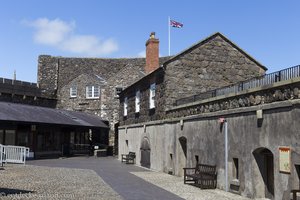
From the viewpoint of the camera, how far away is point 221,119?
49.2ft

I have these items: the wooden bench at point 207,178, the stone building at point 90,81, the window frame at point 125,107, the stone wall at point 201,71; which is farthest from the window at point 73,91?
the wooden bench at point 207,178

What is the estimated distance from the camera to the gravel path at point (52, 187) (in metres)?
12.9

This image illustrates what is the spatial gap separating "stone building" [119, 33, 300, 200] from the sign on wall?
27 millimetres

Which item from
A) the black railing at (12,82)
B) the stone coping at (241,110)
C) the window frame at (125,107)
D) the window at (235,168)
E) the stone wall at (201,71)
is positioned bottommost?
the window at (235,168)

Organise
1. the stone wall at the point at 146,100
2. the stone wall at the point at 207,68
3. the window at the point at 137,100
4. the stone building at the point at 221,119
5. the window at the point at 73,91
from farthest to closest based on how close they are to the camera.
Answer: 1. the window at the point at 73,91
2. the window at the point at 137,100
3. the stone wall at the point at 146,100
4. the stone wall at the point at 207,68
5. the stone building at the point at 221,119

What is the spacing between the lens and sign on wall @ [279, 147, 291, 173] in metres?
10.9

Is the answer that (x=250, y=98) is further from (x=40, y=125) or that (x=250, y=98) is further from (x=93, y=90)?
(x=93, y=90)

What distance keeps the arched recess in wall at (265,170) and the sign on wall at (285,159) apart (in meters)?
1.30

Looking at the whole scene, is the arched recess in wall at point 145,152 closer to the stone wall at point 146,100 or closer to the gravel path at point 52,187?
the stone wall at point 146,100

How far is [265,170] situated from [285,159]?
6.38 ft

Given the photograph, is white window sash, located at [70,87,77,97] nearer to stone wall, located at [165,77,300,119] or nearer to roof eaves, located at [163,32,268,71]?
roof eaves, located at [163,32,268,71]

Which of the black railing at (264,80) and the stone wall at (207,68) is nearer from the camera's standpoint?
the black railing at (264,80)

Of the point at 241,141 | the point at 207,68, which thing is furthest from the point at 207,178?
the point at 207,68

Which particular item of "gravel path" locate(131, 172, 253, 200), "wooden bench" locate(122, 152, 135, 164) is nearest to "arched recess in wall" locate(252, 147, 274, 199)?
"gravel path" locate(131, 172, 253, 200)
